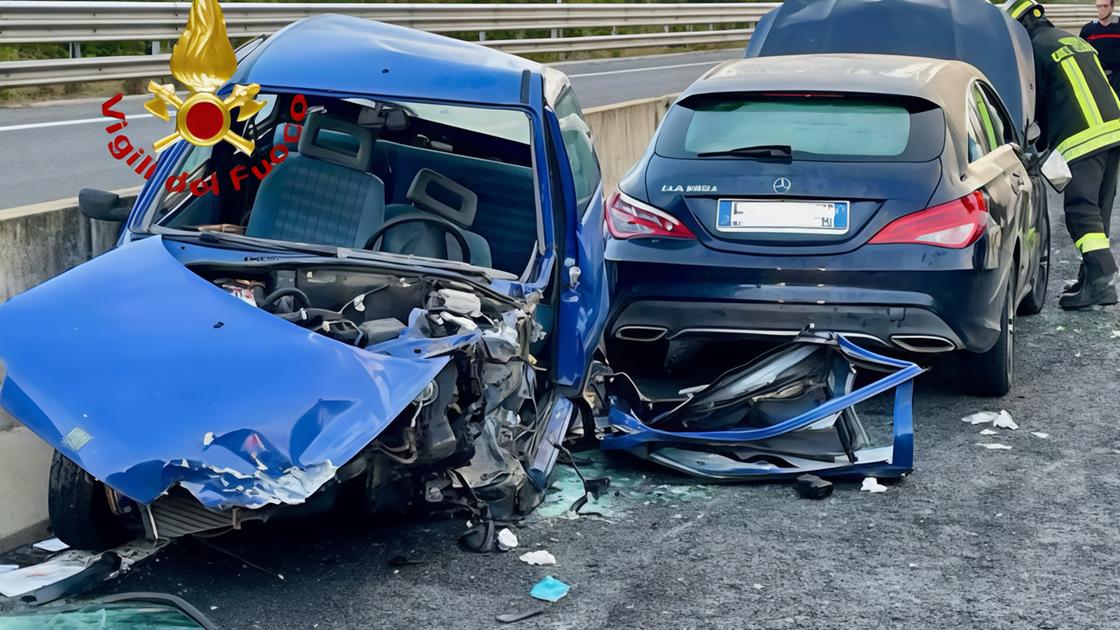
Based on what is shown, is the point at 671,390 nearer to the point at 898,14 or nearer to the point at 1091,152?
the point at 1091,152

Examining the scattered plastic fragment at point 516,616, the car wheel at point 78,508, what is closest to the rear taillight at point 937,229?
the scattered plastic fragment at point 516,616

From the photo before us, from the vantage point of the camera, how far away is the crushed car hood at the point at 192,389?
3.96 m

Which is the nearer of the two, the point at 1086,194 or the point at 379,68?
the point at 379,68

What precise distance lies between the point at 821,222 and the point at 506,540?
7.93ft

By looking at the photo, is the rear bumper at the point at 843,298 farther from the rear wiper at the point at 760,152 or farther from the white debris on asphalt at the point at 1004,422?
the rear wiper at the point at 760,152

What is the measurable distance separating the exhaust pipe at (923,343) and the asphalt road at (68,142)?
6532 millimetres

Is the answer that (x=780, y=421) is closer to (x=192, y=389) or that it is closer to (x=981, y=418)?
(x=981, y=418)

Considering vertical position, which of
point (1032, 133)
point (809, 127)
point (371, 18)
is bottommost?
point (371, 18)

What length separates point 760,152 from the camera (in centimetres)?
672

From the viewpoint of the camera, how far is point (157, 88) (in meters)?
4.40

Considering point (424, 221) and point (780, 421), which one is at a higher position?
point (424, 221)

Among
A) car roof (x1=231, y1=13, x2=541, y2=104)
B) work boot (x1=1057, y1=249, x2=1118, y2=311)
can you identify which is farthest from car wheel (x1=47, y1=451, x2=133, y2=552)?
work boot (x1=1057, y1=249, x2=1118, y2=311)

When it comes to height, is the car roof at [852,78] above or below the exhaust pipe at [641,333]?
above

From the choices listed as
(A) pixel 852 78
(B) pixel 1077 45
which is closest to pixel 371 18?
(B) pixel 1077 45
